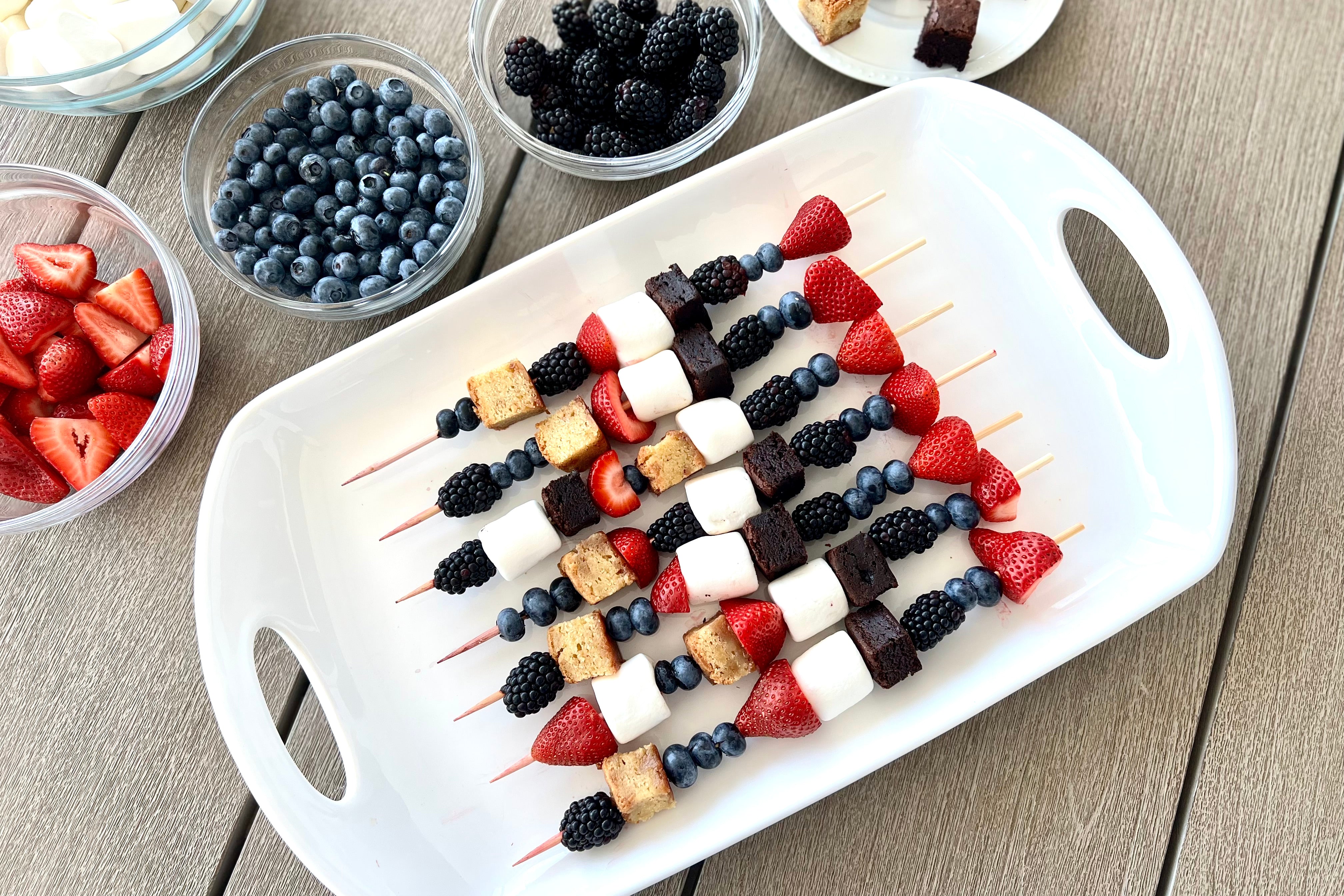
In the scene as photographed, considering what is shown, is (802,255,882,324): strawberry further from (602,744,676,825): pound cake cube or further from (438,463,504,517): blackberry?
(602,744,676,825): pound cake cube

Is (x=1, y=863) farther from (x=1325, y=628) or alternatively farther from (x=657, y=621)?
(x=1325, y=628)

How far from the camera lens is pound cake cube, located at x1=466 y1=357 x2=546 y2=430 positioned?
1701 mm

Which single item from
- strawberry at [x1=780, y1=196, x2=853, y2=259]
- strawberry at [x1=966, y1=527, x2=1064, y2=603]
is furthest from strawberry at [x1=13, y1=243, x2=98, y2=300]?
strawberry at [x1=966, y1=527, x2=1064, y2=603]

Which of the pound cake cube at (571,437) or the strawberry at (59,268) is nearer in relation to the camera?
the pound cake cube at (571,437)

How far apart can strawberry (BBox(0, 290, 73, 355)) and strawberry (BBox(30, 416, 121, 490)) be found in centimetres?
17

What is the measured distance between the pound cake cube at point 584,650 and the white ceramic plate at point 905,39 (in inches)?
52.4

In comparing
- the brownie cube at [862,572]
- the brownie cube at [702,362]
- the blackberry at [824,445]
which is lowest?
the brownie cube at [862,572]

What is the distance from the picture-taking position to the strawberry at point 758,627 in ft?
5.33

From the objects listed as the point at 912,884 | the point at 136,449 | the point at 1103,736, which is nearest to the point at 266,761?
the point at 136,449

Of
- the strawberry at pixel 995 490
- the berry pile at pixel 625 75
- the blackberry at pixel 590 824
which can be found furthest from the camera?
the berry pile at pixel 625 75

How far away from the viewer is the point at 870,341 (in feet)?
5.66

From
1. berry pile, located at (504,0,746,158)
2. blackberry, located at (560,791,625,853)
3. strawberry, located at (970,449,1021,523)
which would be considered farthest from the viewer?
berry pile, located at (504,0,746,158)

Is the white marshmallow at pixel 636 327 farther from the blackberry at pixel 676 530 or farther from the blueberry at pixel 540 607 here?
the blueberry at pixel 540 607

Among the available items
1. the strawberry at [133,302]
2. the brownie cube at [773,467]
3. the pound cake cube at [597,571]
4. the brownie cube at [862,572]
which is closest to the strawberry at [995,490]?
the brownie cube at [862,572]
